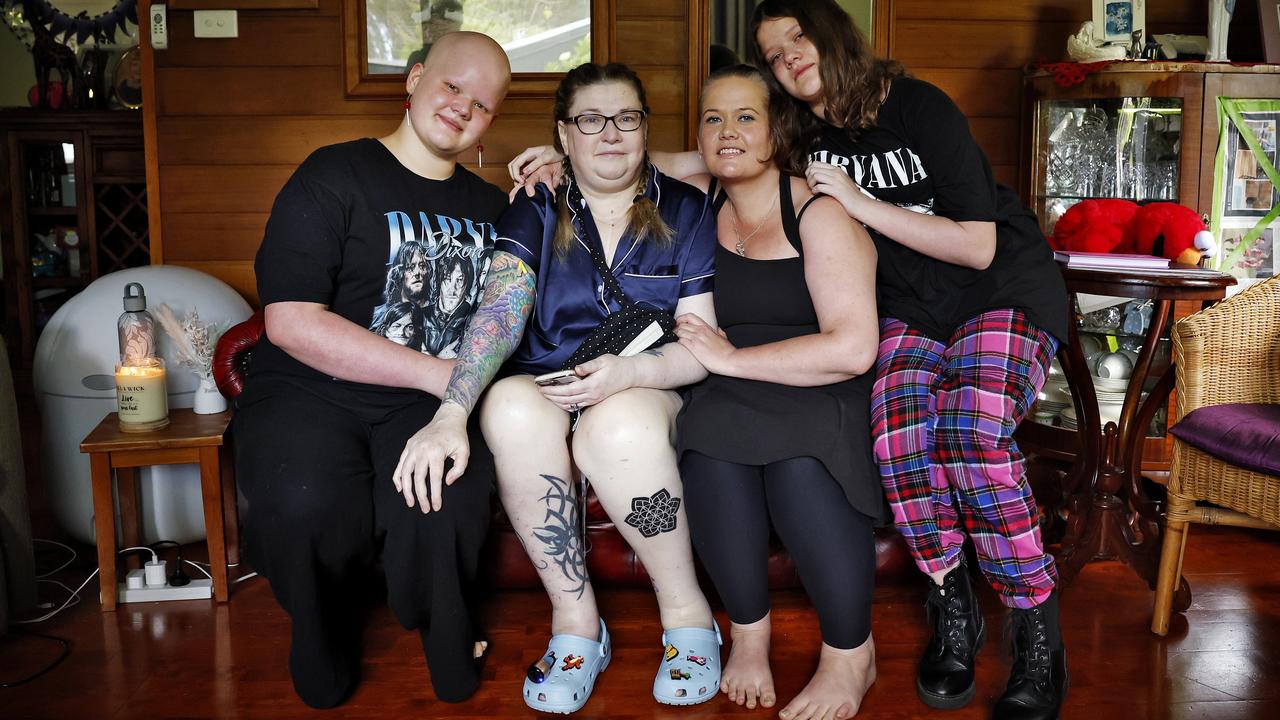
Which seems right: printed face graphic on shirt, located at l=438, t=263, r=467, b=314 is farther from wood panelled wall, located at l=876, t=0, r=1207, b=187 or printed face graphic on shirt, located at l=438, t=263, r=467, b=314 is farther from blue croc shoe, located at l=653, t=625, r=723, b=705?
wood panelled wall, located at l=876, t=0, r=1207, b=187

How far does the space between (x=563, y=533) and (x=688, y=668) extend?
13.3 inches

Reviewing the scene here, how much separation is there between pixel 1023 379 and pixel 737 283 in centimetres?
57

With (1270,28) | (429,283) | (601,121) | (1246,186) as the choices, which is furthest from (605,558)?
(1270,28)

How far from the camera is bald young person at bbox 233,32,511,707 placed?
1.78 m

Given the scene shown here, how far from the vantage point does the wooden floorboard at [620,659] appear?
1791 millimetres

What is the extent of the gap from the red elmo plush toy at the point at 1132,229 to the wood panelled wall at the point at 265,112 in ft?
4.26

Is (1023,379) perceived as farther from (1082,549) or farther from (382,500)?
(382,500)

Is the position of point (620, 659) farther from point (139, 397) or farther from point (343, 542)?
point (139, 397)

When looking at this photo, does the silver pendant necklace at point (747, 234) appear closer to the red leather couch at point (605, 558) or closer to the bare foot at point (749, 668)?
the red leather couch at point (605, 558)

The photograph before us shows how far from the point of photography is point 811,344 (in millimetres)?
1841

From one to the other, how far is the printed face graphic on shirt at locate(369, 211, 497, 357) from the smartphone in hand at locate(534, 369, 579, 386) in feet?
0.94

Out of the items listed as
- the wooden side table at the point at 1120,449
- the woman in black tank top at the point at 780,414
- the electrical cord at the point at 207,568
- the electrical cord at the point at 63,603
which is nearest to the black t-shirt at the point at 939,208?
the woman in black tank top at the point at 780,414

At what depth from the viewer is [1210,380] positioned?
2.06 metres

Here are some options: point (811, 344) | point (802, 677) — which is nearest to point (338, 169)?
point (811, 344)
